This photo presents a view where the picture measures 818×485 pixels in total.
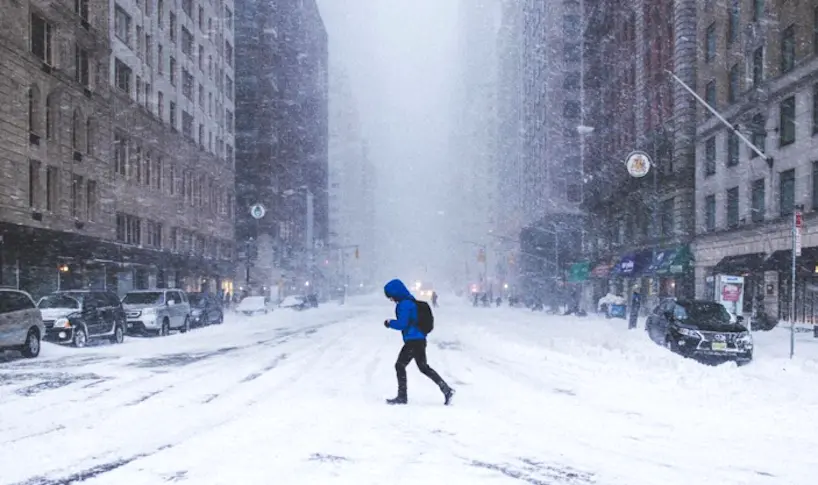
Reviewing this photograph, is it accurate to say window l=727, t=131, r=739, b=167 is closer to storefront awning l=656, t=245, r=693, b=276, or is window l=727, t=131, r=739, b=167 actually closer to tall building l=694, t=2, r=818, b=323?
tall building l=694, t=2, r=818, b=323

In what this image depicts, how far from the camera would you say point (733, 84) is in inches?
1542

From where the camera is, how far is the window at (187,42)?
5758cm

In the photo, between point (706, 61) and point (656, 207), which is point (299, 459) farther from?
point (656, 207)

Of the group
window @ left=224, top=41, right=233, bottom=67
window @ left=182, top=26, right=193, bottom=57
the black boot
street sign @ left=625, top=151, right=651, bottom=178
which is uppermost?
window @ left=224, top=41, right=233, bottom=67

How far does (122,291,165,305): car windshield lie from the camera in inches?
1209

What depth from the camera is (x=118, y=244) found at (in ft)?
139

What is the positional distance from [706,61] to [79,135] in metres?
33.9

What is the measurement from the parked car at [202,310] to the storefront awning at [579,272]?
37484mm

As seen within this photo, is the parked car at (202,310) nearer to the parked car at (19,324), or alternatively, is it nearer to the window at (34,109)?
the window at (34,109)

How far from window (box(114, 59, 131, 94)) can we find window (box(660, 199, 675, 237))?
33879 mm

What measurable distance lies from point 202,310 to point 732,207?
90.5 feet

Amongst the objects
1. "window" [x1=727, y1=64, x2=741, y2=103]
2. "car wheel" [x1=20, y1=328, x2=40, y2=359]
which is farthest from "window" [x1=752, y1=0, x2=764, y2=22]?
"car wheel" [x1=20, y1=328, x2=40, y2=359]

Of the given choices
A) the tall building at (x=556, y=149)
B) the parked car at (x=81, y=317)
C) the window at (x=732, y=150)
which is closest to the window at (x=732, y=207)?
the window at (x=732, y=150)

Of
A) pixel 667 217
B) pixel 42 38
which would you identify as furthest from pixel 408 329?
pixel 667 217
